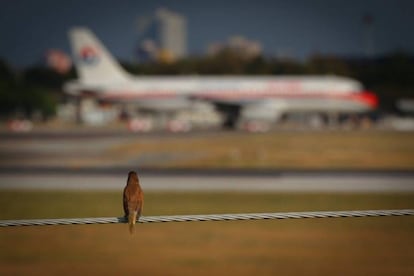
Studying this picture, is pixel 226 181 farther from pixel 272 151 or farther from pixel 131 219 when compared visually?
pixel 131 219

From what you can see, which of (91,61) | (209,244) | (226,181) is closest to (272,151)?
(226,181)

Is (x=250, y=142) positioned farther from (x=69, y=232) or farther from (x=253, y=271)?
(x=253, y=271)

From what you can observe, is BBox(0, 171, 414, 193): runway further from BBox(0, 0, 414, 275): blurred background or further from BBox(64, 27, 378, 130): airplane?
BBox(64, 27, 378, 130): airplane

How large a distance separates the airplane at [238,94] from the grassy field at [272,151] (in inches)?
531

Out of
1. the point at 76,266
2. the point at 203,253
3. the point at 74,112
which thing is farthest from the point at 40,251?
the point at 74,112

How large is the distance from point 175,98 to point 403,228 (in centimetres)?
8247

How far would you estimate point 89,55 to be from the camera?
11650 cm

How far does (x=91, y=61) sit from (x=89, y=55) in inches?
55.7

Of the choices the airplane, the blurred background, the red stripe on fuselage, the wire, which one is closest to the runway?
the blurred background

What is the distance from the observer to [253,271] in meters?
18.9

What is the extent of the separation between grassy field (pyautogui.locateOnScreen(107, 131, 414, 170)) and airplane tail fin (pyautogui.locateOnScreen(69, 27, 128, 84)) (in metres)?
31.6

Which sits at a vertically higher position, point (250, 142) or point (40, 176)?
point (250, 142)

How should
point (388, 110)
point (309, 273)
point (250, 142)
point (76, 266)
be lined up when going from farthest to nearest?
point (388, 110)
point (250, 142)
point (76, 266)
point (309, 273)

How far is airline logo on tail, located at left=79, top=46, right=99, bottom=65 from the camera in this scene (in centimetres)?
11538
